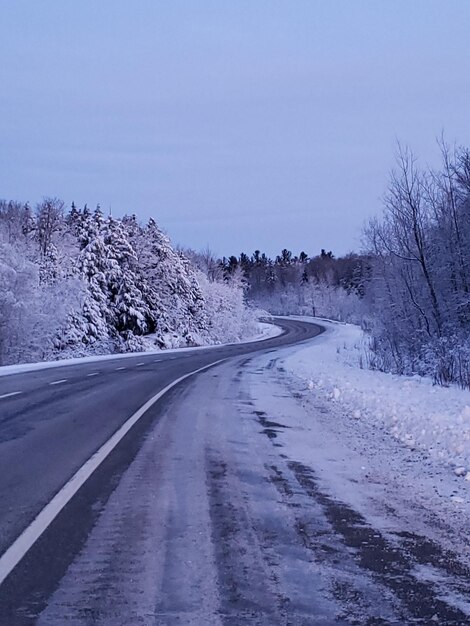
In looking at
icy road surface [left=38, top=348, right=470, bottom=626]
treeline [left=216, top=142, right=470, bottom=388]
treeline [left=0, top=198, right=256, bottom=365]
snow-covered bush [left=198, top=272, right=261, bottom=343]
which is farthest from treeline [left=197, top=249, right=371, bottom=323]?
icy road surface [left=38, top=348, right=470, bottom=626]

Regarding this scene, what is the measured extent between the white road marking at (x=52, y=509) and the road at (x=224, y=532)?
0.08 meters

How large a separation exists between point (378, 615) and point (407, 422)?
755 centimetres

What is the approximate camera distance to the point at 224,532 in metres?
5.35

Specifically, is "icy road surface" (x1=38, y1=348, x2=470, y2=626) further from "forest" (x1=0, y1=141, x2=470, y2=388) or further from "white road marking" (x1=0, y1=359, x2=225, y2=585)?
"forest" (x1=0, y1=141, x2=470, y2=388)

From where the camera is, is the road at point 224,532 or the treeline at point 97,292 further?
the treeline at point 97,292

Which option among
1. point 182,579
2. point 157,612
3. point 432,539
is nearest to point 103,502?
point 182,579

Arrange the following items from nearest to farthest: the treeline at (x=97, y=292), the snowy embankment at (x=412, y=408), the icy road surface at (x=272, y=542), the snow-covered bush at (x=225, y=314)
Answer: the icy road surface at (x=272, y=542) → the snowy embankment at (x=412, y=408) → the treeline at (x=97, y=292) → the snow-covered bush at (x=225, y=314)

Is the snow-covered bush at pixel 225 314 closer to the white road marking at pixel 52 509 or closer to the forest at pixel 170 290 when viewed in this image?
the forest at pixel 170 290

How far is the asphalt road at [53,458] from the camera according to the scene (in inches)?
174

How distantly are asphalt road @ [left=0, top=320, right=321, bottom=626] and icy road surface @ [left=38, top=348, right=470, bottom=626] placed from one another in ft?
0.52

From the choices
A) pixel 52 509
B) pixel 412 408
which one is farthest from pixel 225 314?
pixel 52 509

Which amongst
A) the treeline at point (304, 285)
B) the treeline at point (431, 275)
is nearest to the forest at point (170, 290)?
the treeline at point (431, 275)

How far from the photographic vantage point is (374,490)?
6801mm

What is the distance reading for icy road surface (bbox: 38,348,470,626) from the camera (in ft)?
12.8
